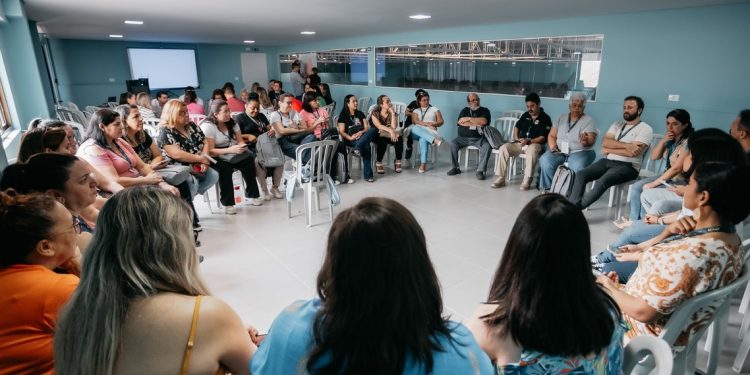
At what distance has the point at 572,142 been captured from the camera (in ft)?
14.2

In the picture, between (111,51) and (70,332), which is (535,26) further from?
(111,51)

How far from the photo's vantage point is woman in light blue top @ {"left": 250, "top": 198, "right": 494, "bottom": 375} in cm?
76

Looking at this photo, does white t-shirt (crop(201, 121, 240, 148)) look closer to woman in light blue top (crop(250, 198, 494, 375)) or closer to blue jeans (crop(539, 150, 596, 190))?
blue jeans (crop(539, 150, 596, 190))

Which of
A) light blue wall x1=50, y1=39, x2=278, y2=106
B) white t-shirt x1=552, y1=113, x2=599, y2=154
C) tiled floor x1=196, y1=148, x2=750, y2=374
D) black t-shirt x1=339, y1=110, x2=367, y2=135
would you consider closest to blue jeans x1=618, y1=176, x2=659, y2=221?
tiled floor x1=196, y1=148, x2=750, y2=374

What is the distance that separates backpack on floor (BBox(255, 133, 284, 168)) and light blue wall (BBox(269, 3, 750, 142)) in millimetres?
4012

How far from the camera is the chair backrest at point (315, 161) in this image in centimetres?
363

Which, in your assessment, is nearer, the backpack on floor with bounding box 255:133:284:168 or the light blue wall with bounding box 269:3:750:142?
the light blue wall with bounding box 269:3:750:142

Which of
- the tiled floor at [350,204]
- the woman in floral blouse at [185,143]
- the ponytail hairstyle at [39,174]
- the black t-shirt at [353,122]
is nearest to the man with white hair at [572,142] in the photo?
the tiled floor at [350,204]

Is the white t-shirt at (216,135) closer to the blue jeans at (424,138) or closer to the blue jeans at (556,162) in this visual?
the blue jeans at (424,138)

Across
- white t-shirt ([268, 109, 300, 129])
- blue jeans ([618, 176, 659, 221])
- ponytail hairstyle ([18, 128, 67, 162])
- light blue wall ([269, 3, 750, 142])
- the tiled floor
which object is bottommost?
the tiled floor

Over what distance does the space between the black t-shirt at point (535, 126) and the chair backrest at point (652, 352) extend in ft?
13.3

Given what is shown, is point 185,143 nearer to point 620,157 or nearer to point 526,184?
point 526,184

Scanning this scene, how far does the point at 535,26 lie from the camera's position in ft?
19.3

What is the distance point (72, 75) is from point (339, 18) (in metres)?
8.41
